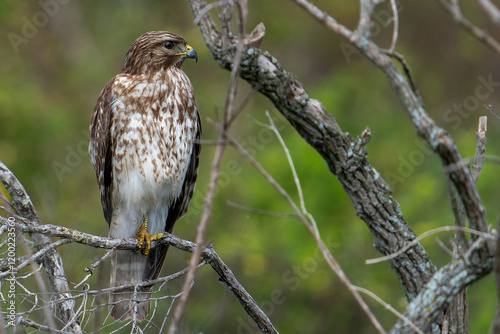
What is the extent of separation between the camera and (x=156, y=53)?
434cm

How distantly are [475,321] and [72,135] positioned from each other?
5.68 m

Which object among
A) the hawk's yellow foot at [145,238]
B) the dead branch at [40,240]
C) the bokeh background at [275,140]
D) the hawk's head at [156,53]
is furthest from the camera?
the bokeh background at [275,140]

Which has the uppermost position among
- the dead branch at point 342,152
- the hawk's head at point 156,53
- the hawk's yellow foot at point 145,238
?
the hawk's head at point 156,53

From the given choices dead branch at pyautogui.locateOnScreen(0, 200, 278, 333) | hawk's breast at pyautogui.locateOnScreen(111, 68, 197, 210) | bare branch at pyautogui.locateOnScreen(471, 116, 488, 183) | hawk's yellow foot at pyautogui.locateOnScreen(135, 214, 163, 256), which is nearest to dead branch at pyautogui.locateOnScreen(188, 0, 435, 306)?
bare branch at pyautogui.locateOnScreen(471, 116, 488, 183)

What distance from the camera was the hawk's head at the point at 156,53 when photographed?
4328 mm

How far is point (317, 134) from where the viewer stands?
2.80 meters

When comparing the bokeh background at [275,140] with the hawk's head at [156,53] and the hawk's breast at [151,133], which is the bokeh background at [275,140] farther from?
the hawk's head at [156,53]

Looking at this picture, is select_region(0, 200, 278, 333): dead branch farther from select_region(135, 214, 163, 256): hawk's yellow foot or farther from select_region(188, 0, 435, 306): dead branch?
select_region(135, 214, 163, 256): hawk's yellow foot

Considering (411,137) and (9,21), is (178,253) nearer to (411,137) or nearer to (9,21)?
(411,137)

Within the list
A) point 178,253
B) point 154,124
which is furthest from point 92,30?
point 154,124

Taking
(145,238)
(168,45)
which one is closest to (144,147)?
(145,238)

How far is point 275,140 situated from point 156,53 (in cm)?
402

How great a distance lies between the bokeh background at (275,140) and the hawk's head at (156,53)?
97cm

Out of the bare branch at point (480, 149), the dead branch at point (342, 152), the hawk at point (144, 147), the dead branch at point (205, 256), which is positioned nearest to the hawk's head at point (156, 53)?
the hawk at point (144, 147)
